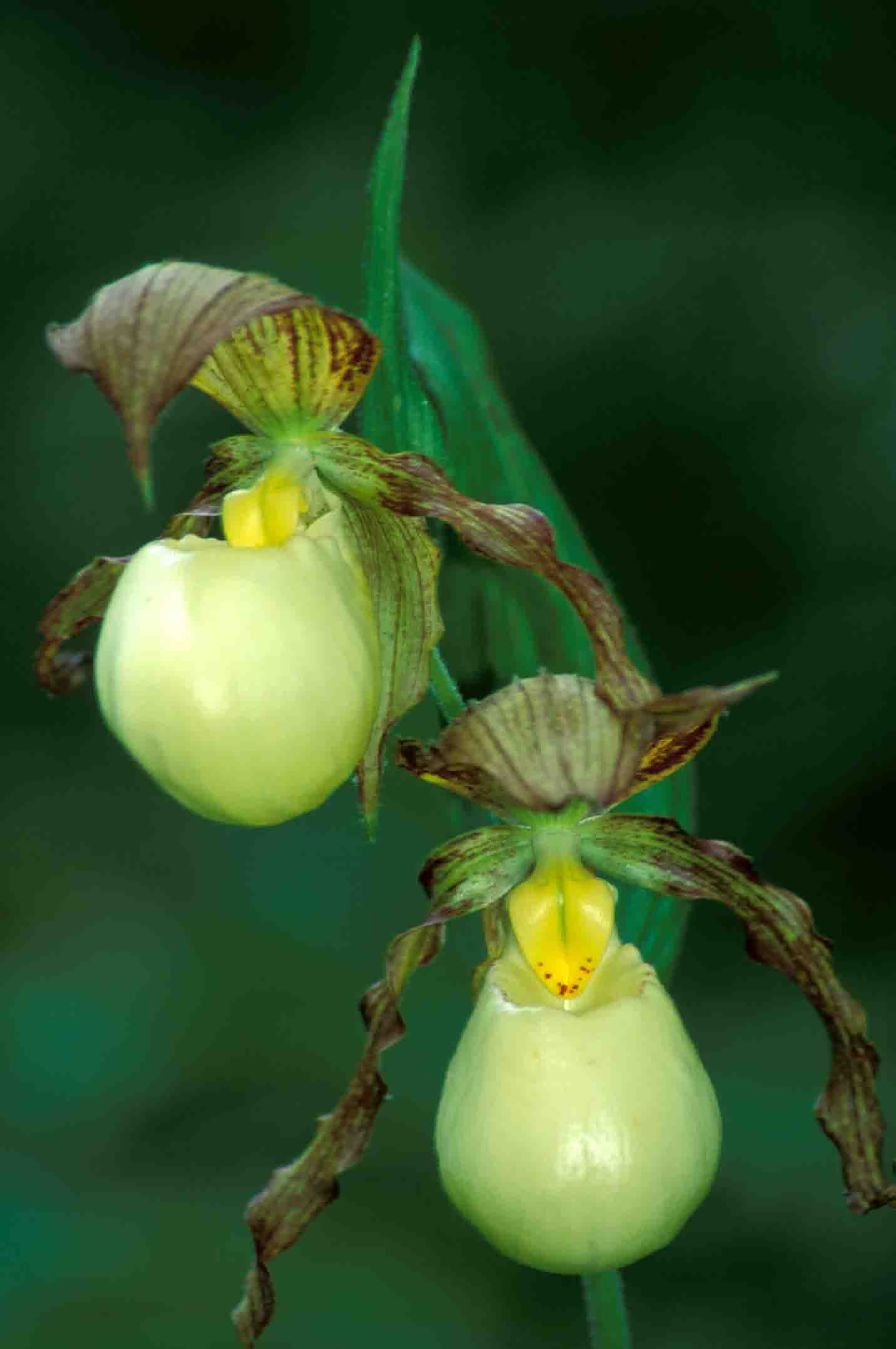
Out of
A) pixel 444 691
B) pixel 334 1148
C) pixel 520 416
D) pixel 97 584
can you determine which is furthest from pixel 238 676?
pixel 520 416

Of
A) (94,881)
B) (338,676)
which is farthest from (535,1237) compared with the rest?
(94,881)

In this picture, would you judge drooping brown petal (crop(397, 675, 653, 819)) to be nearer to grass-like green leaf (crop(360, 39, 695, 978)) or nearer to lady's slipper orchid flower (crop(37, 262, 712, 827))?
lady's slipper orchid flower (crop(37, 262, 712, 827))

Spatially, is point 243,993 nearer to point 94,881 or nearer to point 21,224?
point 94,881

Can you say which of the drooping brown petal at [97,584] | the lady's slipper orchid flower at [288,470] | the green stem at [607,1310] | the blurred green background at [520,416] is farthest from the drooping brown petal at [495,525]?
the blurred green background at [520,416]

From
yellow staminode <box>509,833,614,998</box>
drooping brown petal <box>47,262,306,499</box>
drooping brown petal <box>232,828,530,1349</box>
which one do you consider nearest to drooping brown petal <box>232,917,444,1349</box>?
drooping brown petal <box>232,828,530,1349</box>

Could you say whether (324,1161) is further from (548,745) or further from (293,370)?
(293,370)

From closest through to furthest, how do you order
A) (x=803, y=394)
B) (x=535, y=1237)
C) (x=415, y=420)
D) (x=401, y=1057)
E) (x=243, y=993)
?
(x=535, y=1237), (x=415, y=420), (x=401, y=1057), (x=243, y=993), (x=803, y=394)
